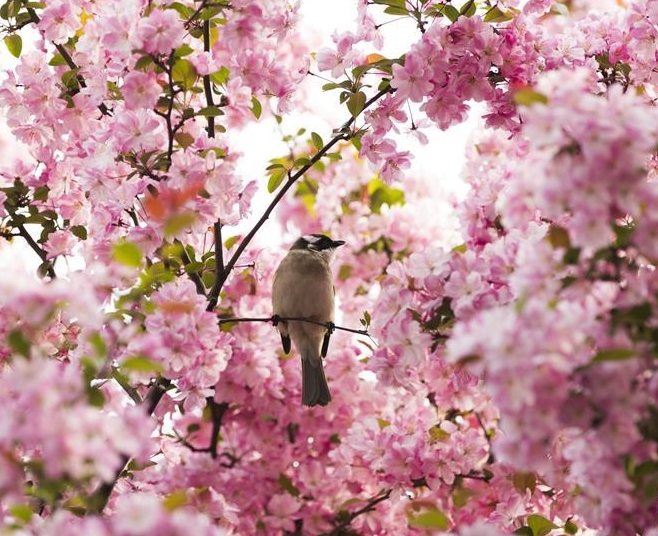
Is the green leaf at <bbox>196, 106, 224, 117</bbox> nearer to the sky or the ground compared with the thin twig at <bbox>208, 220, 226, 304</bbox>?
nearer to the sky

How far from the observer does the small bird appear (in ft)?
11.9

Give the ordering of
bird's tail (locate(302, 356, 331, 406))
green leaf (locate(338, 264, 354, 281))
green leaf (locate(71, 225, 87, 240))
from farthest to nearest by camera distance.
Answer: green leaf (locate(338, 264, 354, 281)) → bird's tail (locate(302, 356, 331, 406)) → green leaf (locate(71, 225, 87, 240))

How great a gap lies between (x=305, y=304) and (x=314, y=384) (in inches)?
14.2

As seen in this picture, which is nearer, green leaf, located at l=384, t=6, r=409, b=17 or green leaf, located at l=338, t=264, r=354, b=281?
green leaf, located at l=384, t=6, r=409, b=17

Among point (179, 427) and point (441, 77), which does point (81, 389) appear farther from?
point (179, 427)

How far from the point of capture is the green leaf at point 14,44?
283 cm

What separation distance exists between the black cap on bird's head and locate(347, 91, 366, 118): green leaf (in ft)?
4.46

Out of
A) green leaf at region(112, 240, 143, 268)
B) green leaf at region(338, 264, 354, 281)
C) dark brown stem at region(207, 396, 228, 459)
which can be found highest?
green leaf at region(338, 264, 354, 281)

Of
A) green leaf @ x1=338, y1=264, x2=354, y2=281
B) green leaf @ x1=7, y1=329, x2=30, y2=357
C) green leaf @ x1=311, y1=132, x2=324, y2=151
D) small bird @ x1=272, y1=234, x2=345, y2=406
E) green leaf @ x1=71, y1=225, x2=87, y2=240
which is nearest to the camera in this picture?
green leaf @ x1=7, y1=329, x2=30, y2=357

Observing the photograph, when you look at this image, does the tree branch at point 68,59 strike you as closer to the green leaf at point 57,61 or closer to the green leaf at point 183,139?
the green leaf at point 57,61

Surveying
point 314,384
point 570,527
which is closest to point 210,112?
point 314,384

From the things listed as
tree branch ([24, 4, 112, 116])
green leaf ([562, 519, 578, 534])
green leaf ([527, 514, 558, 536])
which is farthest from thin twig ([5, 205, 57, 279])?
green leaf ([562, 519, 578, 534])

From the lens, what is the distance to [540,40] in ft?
9.02

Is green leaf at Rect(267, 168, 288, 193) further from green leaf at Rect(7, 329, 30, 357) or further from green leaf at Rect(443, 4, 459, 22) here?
green leaf at Rect(7, 329, 30, 357)
